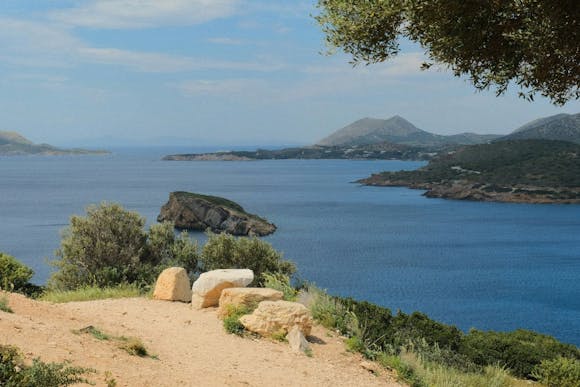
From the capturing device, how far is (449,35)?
13.5 meters

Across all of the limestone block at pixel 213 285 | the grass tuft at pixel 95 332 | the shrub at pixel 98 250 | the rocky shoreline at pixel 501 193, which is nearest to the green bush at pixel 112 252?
the shrub at pixel 98 250

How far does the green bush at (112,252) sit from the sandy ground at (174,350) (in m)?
7.43

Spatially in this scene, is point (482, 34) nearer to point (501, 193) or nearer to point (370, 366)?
point (370, 366)

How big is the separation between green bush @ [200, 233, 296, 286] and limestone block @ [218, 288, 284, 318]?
1071 centimetres

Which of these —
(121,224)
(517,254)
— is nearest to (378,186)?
(517,254)

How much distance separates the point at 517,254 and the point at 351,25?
3405 inches

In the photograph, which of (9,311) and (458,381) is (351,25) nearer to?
(458,381)

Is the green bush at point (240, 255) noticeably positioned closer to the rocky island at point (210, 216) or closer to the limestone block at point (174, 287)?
the limestone block at point (174, 287)

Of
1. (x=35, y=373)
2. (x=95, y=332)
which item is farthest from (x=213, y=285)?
(x=35, y=373)

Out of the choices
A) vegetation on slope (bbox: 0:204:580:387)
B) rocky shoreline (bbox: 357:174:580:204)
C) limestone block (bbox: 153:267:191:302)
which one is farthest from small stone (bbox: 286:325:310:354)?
rocky shoreline (bbox: 357:174:580:204)

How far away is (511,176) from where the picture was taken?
165 metres

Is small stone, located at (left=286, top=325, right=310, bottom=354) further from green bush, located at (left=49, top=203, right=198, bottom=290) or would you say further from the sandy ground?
green bush, located at (left=49, top=203, right=198, bottom=290)

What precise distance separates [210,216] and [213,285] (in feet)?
305

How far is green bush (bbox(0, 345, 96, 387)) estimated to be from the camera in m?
8.79
